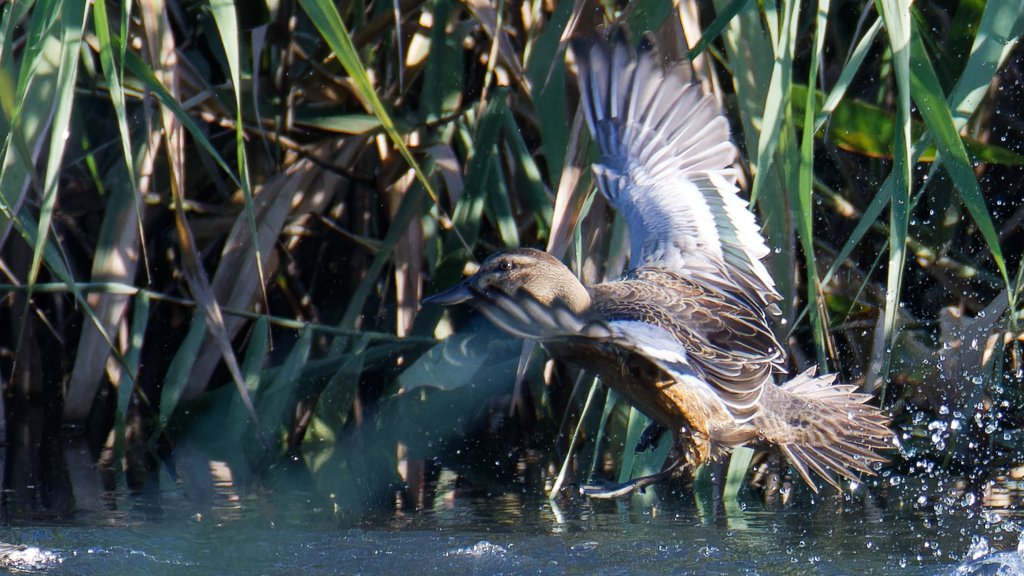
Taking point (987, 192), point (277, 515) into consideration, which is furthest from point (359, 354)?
point (987, 192)

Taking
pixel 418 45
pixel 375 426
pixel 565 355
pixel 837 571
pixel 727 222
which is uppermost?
pixel 418 45

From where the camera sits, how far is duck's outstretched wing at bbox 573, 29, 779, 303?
115 inches

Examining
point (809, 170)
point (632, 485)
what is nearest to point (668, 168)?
point (809, 170)

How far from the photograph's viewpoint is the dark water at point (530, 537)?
2.34m

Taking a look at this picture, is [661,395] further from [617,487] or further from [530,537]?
[530,537]

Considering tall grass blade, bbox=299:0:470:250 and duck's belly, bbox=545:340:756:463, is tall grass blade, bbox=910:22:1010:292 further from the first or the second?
Answer: tall grass blade, bbox=299:0:470:250

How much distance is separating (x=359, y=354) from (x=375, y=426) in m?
0.35

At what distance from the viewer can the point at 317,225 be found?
11.8 feet

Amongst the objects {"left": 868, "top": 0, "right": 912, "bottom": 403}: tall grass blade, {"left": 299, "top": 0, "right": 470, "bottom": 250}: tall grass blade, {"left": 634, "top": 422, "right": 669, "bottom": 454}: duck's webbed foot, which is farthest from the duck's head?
{"left": 868, "top": 0, "right": 912, "bottom": 403}: tall grass blade

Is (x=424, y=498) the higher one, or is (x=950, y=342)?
(x=950, y=342)

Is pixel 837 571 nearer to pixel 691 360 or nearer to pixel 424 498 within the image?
pixel 691 360

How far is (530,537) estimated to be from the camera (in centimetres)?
255

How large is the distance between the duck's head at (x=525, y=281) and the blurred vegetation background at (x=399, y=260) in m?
0.20

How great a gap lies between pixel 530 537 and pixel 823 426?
951 millimetres
